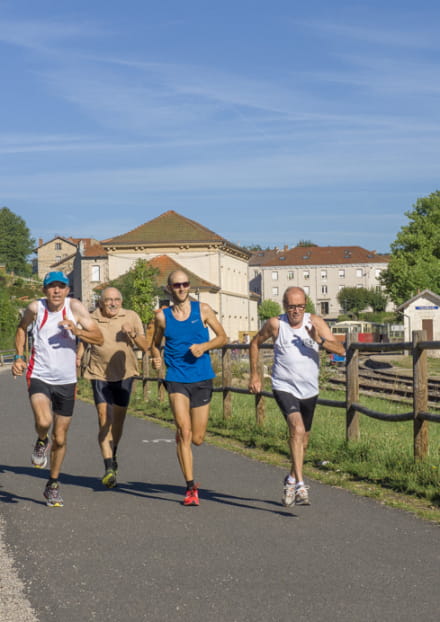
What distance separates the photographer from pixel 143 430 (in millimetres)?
14977

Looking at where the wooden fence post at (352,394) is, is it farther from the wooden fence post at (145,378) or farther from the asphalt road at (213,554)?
the wooden fence post at (145,378)

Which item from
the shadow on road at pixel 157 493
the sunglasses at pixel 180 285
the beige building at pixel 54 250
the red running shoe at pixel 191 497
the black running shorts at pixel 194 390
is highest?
the beige building at pixel 54 250

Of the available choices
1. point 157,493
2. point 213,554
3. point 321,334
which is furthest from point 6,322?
point 213,554

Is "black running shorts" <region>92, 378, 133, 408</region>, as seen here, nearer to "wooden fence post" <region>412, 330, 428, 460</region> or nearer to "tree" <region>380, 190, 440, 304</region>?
"wooden fence post" <region>412, 330, 428, 460</region>

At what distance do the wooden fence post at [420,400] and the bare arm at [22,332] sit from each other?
3.56 m

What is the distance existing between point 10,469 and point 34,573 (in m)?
5.13

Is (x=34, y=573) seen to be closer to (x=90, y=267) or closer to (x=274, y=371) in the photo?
(x=274, y=371)

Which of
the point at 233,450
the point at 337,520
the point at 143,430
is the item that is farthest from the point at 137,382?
the point at 337,520

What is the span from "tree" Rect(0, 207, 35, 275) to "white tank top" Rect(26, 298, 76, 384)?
507ft

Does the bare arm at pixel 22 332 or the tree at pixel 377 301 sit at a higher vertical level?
the tree at pixel 377 301

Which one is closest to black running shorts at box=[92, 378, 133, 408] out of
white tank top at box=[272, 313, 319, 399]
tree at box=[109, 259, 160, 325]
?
white tank top at box=[272, 313, 319, 399]

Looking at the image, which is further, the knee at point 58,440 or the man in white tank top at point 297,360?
the knee at point 58,440

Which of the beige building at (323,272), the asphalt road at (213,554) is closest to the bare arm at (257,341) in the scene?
the asphalt road at (213,554)

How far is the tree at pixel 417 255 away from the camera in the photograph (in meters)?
71.3
